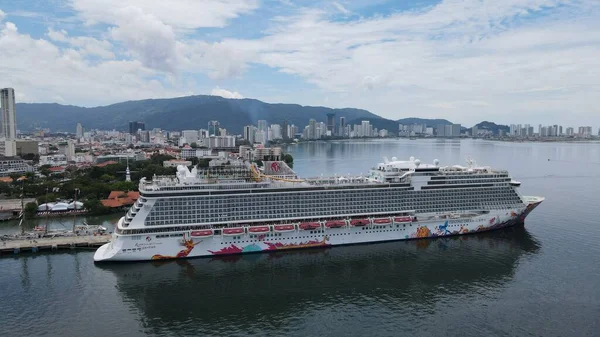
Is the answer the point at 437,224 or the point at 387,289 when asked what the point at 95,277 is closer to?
the point at 387,289

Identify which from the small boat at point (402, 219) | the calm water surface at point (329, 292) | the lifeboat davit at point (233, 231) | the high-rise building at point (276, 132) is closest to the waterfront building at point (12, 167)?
the calm water surface at point (329, 292)

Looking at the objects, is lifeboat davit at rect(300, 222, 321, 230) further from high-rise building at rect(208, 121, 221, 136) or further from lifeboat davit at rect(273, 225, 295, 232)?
high-rise building at rect(208, 121, 221, 136)

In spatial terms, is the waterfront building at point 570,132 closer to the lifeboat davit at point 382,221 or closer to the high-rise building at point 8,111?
the lifeboat davit at point 382,221

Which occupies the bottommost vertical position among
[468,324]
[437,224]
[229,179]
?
[468,324]

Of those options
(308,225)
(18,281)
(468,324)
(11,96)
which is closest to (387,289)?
(468,324)

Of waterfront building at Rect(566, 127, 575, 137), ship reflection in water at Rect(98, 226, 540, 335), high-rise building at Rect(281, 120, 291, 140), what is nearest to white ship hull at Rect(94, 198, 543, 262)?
ship reflection in water at Rect(98, 226, 540, 335)

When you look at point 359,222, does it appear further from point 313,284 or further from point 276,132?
point 276,132
